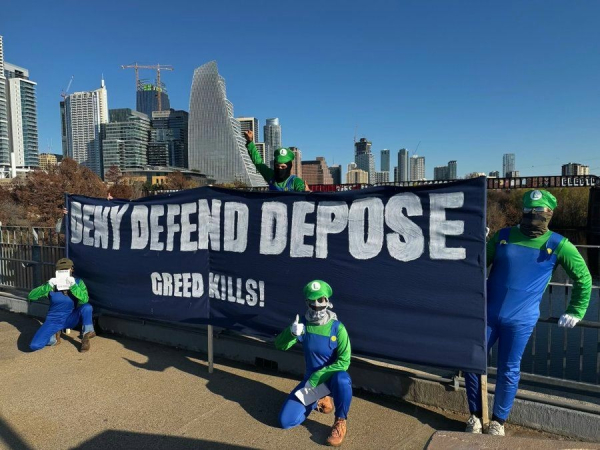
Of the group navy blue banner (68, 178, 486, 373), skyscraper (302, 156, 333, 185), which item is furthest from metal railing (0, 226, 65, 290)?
skyscraper (302, 156, 333, 185)

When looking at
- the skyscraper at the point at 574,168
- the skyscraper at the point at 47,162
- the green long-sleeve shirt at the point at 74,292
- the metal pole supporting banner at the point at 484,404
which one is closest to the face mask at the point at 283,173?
the metal pole supporting banner at the point at 484,404

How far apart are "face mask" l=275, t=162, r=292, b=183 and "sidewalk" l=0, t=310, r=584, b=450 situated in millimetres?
2067

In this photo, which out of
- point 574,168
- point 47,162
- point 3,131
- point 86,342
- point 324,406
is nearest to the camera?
point 324,406

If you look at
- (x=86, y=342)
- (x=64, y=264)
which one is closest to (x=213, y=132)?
(x=64, y=264)

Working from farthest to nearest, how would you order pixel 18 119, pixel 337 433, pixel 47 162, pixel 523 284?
pixel 18 119, pixel 47 162, pixel 337 433, pixel 523 284

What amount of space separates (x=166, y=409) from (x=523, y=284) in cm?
311

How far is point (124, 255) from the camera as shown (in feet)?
18.0

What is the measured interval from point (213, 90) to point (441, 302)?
162307 mm

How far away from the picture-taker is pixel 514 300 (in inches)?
125

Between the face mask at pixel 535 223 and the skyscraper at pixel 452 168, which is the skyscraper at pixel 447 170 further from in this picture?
the face mask at pixel 535 223

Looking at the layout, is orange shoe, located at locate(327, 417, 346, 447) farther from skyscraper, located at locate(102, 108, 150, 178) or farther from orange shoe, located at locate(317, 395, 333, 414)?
skyscraper, located at locate(102, 108, 150, 178)

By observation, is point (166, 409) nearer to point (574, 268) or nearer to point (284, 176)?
point (284, 176)

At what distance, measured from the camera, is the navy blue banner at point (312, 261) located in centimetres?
342

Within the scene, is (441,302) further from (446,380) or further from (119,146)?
(119,146)
